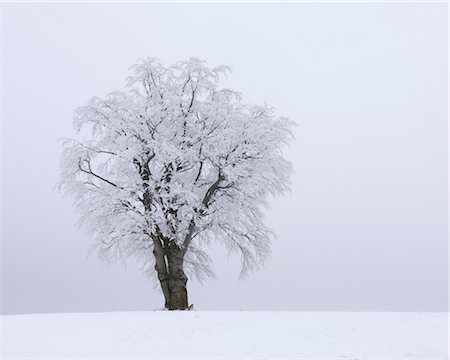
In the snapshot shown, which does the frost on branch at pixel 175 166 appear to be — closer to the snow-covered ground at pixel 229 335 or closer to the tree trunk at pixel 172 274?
the tree trunk at pixel 172 274

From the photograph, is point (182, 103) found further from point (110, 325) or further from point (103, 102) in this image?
point (110, 325)

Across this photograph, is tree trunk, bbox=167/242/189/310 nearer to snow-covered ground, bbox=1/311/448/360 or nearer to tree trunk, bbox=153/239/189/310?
tree trunk, bbox=153/239/189/310

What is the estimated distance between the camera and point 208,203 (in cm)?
2605

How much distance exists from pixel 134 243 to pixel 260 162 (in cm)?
751

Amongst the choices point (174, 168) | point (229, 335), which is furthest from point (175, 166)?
point (229, 335)

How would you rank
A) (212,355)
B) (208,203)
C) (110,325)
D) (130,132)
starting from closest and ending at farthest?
(212,355)
(110,325)
(130,132)
(208,203)

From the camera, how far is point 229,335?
16234mm

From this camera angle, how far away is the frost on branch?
24234mm

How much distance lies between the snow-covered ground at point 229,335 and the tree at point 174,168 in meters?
5.37

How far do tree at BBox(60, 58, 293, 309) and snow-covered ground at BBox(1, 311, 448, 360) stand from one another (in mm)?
5371

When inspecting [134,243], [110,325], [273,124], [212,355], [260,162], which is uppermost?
[273,124]

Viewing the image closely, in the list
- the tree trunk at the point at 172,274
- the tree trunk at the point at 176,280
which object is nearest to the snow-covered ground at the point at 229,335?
the tree trunk at the point at 176,280

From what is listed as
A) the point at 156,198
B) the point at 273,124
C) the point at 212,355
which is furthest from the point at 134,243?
the point at 212,355

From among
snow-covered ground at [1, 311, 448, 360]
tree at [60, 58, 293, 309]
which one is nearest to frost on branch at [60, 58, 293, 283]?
tree at [60, 58, 293, 309]
